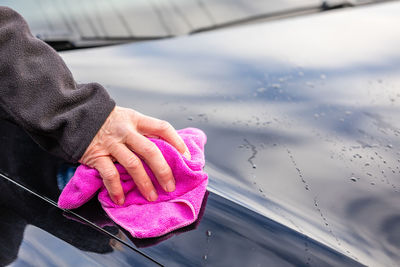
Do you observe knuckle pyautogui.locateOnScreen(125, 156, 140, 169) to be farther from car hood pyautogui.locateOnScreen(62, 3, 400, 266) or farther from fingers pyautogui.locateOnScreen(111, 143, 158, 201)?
car hood pyautogui.locateOnScreen(62, 3, 400, 266)

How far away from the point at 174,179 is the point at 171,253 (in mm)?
182

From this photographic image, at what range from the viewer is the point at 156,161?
99 cm

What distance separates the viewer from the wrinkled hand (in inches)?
39.2

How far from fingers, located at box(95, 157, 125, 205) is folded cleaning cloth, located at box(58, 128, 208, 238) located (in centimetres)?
2

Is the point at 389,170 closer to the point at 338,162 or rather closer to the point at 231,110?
the point at 338,162

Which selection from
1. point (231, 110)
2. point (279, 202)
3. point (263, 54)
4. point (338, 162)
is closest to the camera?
point (279, 202)

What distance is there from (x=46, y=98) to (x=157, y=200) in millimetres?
324

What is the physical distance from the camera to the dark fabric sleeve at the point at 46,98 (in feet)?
3.31

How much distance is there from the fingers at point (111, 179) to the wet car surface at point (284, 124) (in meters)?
0.08

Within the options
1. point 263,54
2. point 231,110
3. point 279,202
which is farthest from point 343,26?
point 279,202

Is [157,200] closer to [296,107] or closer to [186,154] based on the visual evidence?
[186,154]

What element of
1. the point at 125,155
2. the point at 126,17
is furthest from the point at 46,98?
the point at 126,17

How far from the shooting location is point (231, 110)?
1.29m

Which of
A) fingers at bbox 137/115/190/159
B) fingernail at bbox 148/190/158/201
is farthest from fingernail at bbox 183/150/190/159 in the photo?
fingernail at bbox 148/190/158/201
